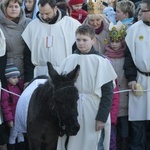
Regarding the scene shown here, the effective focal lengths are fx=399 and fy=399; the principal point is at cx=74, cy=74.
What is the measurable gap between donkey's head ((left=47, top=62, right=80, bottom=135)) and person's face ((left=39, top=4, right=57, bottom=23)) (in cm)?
155

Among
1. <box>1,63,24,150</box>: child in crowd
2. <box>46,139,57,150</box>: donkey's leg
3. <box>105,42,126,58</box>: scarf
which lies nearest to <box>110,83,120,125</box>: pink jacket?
<box>105,42,126,58</box>: scarf

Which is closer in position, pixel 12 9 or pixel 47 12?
pixel 47 12

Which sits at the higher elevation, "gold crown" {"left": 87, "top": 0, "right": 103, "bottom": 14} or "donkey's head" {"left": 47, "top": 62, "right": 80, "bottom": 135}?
"gold crown" {"left": 87, "top": 0, "right": 103, "bottom": 14}

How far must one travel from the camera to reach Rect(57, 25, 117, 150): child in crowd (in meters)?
4.62

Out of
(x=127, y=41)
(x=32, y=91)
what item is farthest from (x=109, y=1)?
(x=32, y=91)

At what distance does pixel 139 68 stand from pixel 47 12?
153 cm

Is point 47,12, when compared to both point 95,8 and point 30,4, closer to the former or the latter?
point 95,8

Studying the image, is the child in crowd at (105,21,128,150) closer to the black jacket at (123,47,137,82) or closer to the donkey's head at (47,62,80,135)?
the black jacket at (123,47,137,82)

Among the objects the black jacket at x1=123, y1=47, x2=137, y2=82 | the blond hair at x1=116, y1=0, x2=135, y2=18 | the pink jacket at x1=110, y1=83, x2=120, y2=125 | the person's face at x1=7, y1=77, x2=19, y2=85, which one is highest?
the blond hair at x1=116, y1=0, x2=135, y2=18

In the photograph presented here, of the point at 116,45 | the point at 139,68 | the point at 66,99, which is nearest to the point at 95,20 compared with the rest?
the point at 116,45

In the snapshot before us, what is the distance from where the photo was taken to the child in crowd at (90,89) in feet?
15.2

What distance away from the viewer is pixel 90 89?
465cm

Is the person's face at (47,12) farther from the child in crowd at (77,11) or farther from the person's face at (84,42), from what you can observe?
the child in crowd at (77,11)

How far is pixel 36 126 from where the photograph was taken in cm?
475
